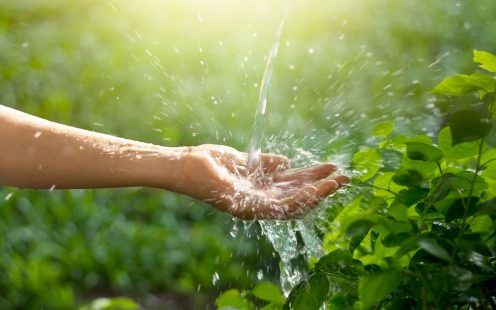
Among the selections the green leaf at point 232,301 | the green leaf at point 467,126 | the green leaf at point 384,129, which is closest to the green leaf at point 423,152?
the green leaf at point 467,126

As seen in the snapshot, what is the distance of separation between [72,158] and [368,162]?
2.39 ft

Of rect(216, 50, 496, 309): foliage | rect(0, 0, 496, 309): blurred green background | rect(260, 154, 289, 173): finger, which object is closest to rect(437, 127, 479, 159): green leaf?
rect(216, 50, 496, 309): foliage

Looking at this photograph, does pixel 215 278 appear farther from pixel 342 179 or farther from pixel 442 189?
pixel 442 189

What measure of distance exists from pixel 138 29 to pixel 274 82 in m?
0.87

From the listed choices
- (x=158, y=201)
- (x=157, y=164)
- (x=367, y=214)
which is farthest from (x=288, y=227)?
(x=158, y=201)

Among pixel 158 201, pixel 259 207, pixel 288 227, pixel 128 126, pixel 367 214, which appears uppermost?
pixel 367 214

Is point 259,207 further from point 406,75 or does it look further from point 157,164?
point 406,75

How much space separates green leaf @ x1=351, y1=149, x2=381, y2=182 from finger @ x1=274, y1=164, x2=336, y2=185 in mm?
244

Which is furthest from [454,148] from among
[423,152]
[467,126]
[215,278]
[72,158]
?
[215,278]

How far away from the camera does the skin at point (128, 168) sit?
6.22ft

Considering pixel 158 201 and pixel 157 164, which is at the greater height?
pixel 157 164

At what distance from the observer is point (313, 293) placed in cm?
131

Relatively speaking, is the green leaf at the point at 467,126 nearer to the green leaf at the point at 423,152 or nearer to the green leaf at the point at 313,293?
the green leaf at the point at 423,152

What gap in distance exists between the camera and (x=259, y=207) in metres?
1.83
